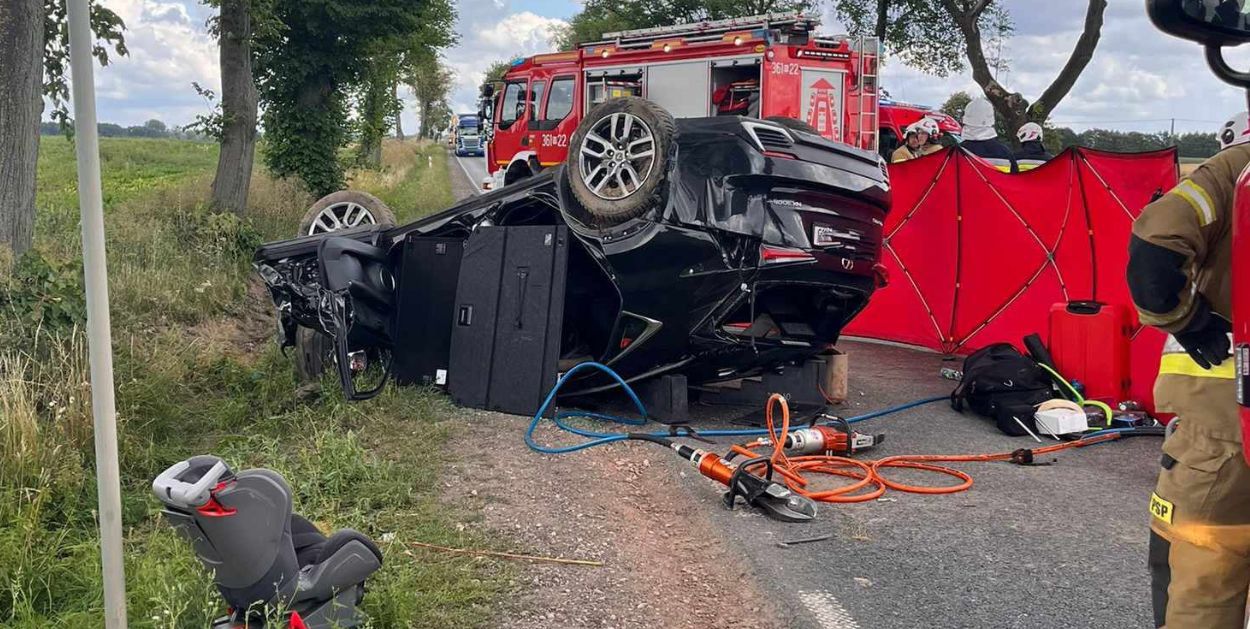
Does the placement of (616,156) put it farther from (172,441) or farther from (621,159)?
(172,441)

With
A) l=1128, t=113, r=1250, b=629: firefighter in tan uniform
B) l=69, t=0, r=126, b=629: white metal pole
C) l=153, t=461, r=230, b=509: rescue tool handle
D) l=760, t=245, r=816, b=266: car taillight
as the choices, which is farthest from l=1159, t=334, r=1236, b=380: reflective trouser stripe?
l=760, t=245, r=816, b=266: car taillight

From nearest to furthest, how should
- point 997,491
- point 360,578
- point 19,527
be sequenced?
point 360,578, point 19,527, point 997,491

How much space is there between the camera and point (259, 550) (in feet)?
10.4

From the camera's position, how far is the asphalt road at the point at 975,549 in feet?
13.4

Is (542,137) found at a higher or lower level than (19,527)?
higher

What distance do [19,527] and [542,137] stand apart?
1388 cm

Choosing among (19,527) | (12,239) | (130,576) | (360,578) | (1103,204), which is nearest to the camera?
(360,578)

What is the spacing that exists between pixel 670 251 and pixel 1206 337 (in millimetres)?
3905

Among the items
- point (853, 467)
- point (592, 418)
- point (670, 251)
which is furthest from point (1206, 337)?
point (592, 418)

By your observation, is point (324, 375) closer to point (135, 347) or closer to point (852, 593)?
point (135, 347)

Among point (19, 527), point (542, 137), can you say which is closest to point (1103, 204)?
point (19, 527)

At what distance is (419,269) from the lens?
7.30m

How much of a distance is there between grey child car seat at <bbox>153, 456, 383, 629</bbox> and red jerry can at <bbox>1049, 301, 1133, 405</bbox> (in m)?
6.14

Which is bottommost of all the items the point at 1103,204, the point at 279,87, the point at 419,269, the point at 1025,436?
the point at 1025,436
